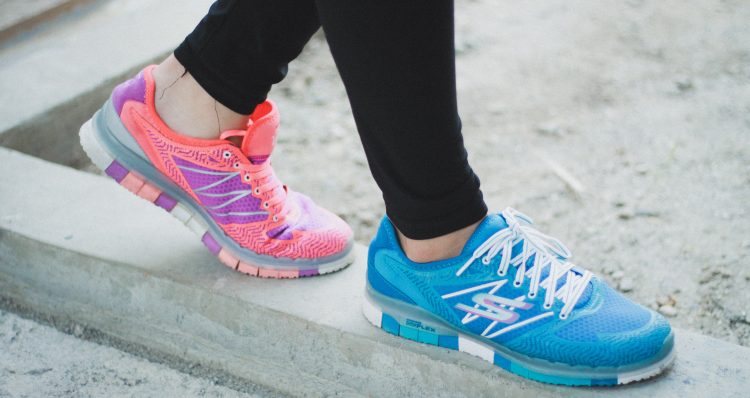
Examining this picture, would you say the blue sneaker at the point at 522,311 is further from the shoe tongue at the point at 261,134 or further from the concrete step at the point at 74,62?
the concrete step at the point at 74,62

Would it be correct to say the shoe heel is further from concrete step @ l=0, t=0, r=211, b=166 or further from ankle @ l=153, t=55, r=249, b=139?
concrete step @ l=0, t=0, r=211, b=166

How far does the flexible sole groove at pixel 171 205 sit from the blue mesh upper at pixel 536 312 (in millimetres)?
226

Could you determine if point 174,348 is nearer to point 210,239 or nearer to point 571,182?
point 210,239

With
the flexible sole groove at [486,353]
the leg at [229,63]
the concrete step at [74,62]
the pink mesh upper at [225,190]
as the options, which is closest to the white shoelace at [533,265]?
the flexible sole groove at [486,353]

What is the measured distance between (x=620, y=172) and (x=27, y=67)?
182 centimetres

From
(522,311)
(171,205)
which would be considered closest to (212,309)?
(171,205)

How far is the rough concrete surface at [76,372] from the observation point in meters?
1.38

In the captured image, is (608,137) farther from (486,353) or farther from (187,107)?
(187,107)

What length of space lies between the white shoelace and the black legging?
6cm

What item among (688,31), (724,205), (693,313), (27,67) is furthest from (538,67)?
(27,67)

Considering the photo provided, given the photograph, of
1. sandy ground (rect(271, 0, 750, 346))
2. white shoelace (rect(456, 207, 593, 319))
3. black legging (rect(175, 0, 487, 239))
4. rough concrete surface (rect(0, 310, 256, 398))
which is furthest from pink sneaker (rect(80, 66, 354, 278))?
sandy ground (rect(271, 0, 750, 346))

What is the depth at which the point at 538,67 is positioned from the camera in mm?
2885

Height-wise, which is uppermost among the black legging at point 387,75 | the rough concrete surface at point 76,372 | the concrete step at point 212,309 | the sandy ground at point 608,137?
the black legging at point 387,75

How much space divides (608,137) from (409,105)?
1.58 meters
